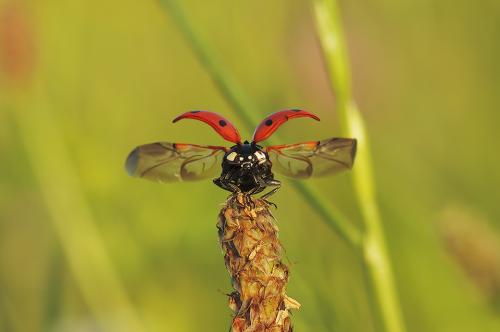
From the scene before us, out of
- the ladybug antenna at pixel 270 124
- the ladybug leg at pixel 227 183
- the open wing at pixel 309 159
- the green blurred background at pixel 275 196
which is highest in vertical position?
the green blurred background at pixel 275 196

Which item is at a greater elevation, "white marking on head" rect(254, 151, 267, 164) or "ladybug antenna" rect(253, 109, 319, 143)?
"ladybug antenna" rect(253, 109, 319, 143)

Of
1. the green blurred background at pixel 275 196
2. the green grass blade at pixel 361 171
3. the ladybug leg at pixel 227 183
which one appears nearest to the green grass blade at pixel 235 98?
the green grass blade at pixel 361 171

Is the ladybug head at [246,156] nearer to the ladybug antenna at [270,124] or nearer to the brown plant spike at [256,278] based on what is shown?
the ladybug antenna at [270,124]

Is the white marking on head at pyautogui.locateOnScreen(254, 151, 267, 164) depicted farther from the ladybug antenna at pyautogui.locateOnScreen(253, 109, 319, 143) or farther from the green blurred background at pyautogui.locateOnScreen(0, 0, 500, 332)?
the green blurred background at pyautogui.locateOnScreen(0, 0, 500, 332)

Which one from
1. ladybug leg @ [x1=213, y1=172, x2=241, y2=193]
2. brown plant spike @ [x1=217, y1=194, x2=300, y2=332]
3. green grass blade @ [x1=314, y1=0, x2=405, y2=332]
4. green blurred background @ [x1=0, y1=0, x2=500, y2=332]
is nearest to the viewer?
brown plant spike @ [x1=217, y1=194, x2=300, y2=332]

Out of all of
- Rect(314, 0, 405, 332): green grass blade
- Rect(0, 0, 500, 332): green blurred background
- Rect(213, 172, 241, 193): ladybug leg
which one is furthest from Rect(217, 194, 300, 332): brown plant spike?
Rect(0, 0, 500, 332): green blurred background

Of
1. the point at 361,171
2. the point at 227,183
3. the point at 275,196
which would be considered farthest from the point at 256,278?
the point at 275,196
